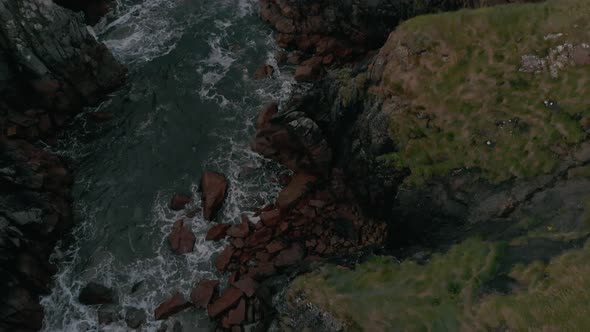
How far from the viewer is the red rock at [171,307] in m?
30.9

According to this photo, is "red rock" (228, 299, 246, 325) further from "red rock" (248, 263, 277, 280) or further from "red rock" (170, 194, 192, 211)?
"red rock" (170, 194, 192, 211)

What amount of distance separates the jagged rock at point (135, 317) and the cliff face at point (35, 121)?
6.36 m

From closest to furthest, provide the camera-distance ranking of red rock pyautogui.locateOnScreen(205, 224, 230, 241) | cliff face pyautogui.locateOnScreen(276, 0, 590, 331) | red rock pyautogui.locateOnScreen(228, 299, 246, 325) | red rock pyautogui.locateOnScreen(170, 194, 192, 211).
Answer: cliff face pyautogui.locateOnScreen(276, 0, 590, 331)
red rock pyautogui.locateOnScreen(228, 299, 246, 325)
red rock pyautogui.locateOnScreen(205, 224, 230, 241)
red rock pyautogui.locateOnScreen(170, 194, 192, 211)

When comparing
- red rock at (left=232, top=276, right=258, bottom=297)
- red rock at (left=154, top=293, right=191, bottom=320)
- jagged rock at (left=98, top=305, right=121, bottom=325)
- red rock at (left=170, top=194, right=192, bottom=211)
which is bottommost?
jagged rock at (left=98, top=305, right=121, bottom=325)

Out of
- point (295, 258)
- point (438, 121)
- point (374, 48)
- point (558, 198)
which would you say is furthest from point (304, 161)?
point (558, 198)

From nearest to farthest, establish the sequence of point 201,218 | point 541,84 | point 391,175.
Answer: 1. point 541,84
2. point 391,175
3. point 201,218

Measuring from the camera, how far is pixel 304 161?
123 ft

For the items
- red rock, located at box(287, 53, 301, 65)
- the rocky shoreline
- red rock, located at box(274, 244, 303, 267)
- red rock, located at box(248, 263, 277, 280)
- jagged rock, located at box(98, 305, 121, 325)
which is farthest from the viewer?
red rock, located at box(287, 53, 301, 65)

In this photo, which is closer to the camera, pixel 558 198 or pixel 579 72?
pixel 558 198

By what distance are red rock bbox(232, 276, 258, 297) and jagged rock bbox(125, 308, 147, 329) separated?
22.3ft

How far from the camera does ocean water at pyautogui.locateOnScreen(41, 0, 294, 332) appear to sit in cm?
3312

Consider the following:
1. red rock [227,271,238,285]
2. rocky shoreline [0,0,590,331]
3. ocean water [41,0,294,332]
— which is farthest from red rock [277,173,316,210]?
red rock [227,271,238,285]

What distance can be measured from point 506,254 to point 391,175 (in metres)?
9.35

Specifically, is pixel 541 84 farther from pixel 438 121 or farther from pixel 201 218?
pixel 201 218
